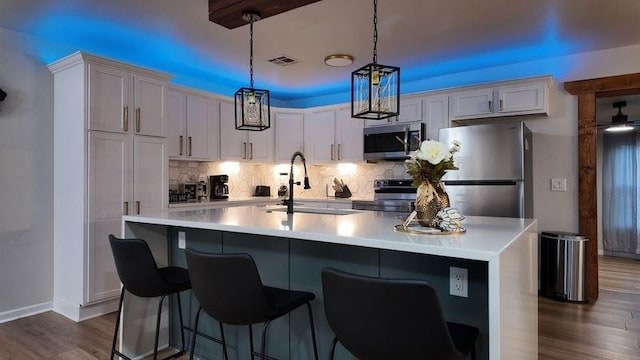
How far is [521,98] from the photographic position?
3900 mm

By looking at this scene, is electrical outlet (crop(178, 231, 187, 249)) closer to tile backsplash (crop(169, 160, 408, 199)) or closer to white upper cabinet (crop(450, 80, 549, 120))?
tile backsplash (crop(169, 160, 408, 199))

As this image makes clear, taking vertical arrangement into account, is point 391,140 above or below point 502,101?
below

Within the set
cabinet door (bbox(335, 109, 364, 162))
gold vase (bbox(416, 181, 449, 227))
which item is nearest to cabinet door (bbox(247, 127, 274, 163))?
cabinet door (bbox(335, 109, 364, 162))

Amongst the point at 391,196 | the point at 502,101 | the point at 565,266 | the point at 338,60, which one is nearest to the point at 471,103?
the point at 502,101

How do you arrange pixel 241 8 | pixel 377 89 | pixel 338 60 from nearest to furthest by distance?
1. pixel 377 89
2. pixel 241 8
3. pixel 338 60

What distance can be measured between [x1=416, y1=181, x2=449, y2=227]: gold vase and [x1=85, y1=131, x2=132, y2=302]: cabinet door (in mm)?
2805

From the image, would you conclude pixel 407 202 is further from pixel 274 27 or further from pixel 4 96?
pixel 4 96

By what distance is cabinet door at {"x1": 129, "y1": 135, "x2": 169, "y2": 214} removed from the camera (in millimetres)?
3551

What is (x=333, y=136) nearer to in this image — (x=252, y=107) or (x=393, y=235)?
(x=252, y=107)

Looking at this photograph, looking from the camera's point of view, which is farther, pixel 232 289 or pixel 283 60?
pixel 283 60

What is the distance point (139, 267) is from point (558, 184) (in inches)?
161

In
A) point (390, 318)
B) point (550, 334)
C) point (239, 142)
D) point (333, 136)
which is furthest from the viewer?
point (333, 136)

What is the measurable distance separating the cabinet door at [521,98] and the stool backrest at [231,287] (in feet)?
11.3

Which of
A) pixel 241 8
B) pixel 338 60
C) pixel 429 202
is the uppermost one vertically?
pixel 338 60
